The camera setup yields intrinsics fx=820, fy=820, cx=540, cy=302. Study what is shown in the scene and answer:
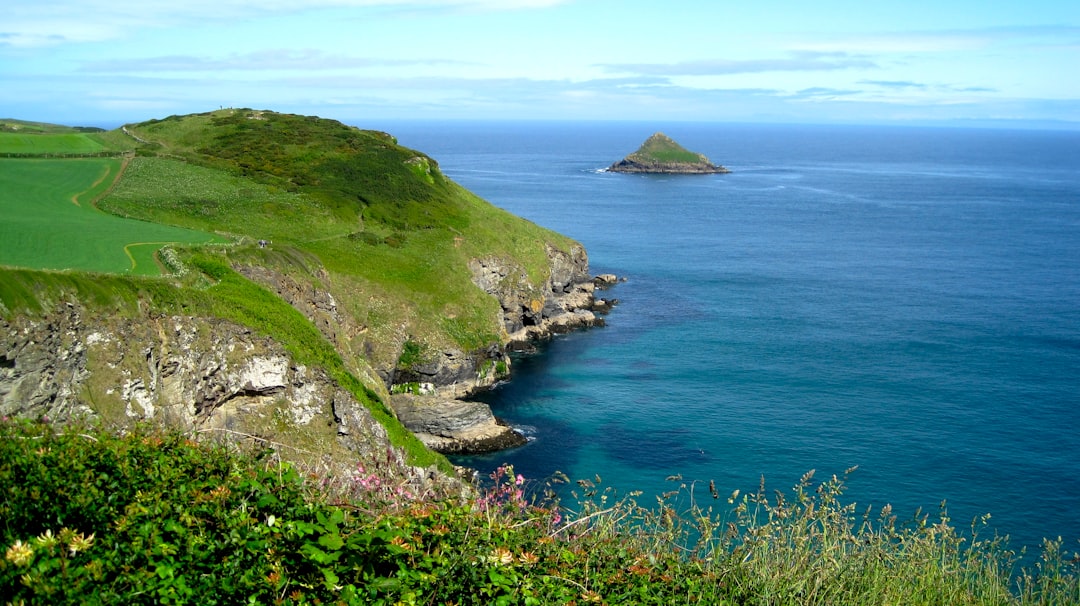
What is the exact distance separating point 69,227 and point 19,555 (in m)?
49.0

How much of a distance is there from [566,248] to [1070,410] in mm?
49467

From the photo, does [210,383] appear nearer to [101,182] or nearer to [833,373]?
[101,182]

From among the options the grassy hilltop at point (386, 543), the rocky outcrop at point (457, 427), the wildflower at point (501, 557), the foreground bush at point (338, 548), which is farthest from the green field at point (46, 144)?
the wildflower at point (501, 557)

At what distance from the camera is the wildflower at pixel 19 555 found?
8538mm

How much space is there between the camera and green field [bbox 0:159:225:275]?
140ft

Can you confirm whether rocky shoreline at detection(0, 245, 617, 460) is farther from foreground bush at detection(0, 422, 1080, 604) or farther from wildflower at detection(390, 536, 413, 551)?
wildflower at detection(390, 536, 413, 551)

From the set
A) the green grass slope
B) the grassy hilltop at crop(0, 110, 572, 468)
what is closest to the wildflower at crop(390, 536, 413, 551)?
the grassy hilltop at crop(0, 110, 572, 468)

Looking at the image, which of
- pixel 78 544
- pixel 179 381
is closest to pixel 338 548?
pixel 78 544

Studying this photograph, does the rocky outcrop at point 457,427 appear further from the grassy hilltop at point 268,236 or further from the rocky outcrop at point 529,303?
the rocky outcrop at point 529,303

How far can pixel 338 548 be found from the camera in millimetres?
9766

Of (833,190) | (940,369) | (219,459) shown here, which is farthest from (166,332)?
(833,190)

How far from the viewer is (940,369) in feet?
212

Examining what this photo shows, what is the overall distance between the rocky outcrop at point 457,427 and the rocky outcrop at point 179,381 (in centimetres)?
1018

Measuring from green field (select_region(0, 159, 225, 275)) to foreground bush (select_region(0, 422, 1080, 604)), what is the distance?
1324 inches
